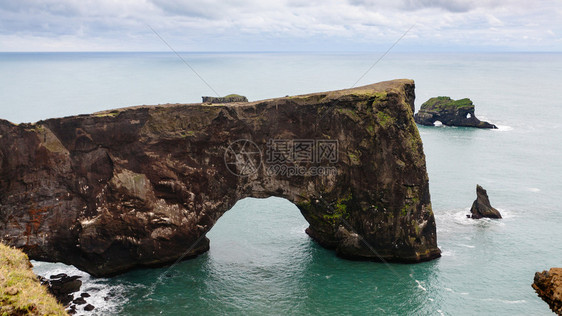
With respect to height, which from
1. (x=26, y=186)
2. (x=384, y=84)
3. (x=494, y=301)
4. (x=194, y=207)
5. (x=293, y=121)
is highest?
(x=384, y=84)

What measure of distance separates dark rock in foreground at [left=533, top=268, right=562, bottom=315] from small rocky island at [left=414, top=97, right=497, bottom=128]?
378 ft

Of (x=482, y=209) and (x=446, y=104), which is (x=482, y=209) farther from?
(x=446, y=104)

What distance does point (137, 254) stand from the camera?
43500mm

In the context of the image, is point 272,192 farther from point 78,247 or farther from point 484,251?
point 484,251

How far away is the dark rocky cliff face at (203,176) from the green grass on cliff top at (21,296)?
64.8 ft

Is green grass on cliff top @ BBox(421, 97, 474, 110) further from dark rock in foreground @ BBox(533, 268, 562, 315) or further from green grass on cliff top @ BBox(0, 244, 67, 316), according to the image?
green grass on cliff top @ BBox(0, 244, 67, 316)

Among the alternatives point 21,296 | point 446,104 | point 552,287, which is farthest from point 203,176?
point 446,104

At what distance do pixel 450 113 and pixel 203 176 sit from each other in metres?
97.5

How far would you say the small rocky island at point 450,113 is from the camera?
12138 cm

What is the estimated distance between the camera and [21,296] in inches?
713

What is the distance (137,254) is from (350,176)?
23.0 meters

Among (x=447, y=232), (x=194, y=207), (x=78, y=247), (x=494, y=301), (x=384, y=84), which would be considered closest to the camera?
(x=494, y=301)

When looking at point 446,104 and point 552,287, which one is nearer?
point 552,287

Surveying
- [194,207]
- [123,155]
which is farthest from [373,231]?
[123,155]
